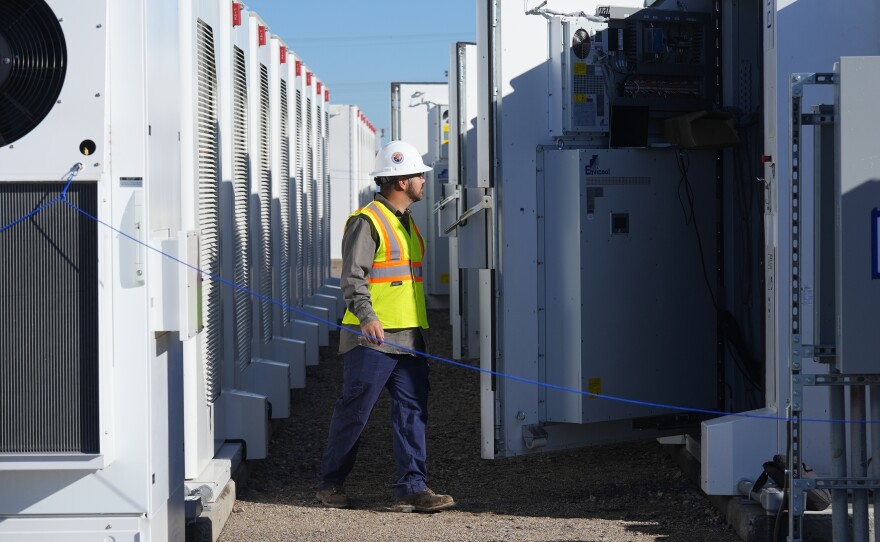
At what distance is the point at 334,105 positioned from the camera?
21.7m

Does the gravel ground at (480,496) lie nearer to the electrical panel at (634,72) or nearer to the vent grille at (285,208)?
the vent grille at (285,208)

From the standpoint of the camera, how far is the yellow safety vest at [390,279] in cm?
671

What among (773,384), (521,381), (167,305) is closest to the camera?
(167,305)

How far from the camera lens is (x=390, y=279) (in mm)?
6742

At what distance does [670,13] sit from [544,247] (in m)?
1.61

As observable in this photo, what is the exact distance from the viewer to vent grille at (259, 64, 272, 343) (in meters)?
9.40

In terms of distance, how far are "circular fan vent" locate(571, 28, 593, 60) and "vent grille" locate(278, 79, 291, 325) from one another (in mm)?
4205

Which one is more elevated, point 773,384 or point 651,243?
point 651,243

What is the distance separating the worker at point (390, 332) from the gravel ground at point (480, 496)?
0.27 meters

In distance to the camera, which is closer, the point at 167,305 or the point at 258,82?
the point at 167,305

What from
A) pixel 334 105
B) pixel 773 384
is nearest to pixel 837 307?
pixel 773 384

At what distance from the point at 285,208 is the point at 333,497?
5.01 metres

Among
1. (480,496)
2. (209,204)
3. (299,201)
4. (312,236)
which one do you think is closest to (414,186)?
(209,204)

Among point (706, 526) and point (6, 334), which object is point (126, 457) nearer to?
point (6, 334)
